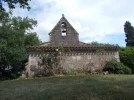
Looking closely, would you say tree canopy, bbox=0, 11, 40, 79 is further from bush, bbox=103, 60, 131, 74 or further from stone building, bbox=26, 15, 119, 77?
bush, bbox=103, 60, 131, 74

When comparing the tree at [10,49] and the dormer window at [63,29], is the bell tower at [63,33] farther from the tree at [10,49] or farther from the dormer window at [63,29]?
the tree at [10,49]

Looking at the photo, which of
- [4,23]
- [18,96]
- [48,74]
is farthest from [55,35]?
[18,96]

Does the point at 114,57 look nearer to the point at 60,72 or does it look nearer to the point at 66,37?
the point at 60,72

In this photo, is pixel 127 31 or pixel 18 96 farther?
pixel 127 31

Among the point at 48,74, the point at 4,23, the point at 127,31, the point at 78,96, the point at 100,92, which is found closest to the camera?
the point at 78,96

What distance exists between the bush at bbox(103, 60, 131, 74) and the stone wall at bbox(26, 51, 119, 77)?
724 millimetres

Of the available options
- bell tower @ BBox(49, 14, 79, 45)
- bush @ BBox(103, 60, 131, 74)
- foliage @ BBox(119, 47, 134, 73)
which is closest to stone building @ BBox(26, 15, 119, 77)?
bush @ BBox(103, 60, 131, 74)

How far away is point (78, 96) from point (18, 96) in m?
2.69

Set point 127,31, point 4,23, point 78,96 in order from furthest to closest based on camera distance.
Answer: point 127,31 < point 4,23 < point 78,96

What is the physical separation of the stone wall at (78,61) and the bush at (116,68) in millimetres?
724

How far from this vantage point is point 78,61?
69.2 ft

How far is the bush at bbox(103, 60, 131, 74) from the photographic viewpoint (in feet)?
65.8

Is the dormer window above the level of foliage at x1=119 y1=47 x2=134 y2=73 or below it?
above

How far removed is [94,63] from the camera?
21297 millimetres
